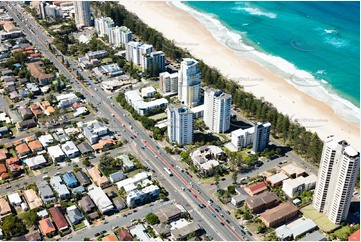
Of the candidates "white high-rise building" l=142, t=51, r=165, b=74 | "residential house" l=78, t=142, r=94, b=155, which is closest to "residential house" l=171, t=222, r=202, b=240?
"residential house" l=78, t=142, r=94, b=155

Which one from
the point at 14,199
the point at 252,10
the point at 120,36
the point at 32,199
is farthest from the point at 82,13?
the point at 32,199

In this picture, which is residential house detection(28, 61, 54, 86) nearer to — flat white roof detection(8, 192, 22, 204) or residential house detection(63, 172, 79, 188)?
residential house detection(63, 172, 79, 188)

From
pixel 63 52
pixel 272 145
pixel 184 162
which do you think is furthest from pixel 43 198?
pixel 63 52

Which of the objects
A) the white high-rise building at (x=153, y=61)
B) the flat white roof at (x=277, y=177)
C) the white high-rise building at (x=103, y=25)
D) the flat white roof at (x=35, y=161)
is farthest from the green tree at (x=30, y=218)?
the white high-rise building at (x=103, y=25)

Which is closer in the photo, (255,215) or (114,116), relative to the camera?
(255,215)

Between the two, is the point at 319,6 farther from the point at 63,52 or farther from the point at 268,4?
the point at 63,52

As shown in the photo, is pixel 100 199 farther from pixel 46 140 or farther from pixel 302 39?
pixel 302 39

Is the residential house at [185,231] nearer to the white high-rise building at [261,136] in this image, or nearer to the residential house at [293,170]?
the residential house at [293,170]
